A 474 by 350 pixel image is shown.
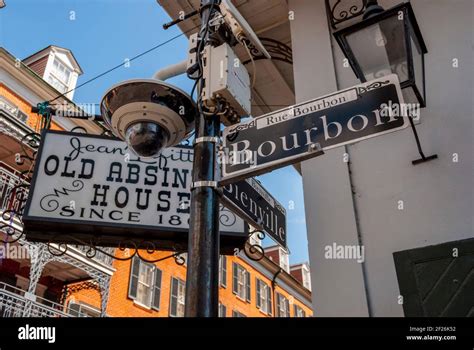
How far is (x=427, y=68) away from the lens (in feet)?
Answer: 11.8

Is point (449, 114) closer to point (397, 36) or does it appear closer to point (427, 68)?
point (427, 68)

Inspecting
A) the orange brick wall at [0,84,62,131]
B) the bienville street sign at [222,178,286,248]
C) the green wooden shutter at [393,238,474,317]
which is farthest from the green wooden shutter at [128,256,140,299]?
the green wooden shutter at [393,238,474,317]

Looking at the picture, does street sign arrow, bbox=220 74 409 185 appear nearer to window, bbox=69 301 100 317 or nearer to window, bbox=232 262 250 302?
window, bbox=69 301 100 317

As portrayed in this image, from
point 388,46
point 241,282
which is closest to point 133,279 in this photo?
point 241,282

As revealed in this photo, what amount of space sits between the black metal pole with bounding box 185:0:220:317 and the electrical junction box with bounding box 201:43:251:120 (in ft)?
0.40

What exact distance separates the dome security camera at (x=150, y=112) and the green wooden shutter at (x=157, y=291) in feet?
57.3

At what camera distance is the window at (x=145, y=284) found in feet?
59.3

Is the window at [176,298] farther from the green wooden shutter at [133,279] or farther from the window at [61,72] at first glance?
the window at [61,72]

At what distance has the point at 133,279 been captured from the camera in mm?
18141

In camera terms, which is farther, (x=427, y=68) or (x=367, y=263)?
(x=427, y=68)

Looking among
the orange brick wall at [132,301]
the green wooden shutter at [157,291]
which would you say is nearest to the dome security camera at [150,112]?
the orange brick wall at [132,301]

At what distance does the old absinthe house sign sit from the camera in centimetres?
327
